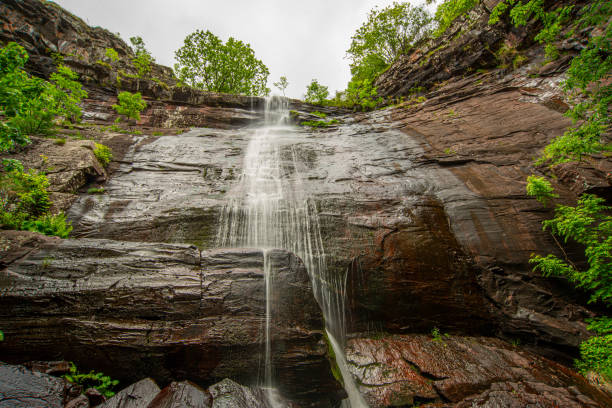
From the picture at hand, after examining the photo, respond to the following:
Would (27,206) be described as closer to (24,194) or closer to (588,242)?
(24,194)

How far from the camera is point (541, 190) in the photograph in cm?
543

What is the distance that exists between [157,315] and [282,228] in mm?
3352

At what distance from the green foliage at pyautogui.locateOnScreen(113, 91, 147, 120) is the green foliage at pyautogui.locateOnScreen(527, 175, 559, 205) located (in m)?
16.1

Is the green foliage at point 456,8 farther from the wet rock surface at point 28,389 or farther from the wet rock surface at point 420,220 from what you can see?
the wet rock surface at point 28,389

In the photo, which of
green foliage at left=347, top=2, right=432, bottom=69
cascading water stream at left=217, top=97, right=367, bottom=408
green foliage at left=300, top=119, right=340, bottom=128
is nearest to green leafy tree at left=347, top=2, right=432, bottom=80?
green foliage at left=347, top=2, right=432, bottom=69

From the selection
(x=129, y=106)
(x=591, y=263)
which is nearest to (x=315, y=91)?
(x=129, y=106)

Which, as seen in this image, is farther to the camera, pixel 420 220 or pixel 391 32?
pixel 391 32

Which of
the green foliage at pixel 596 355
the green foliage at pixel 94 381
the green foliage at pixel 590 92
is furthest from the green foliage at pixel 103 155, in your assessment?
the green foliage at pixel 596 355

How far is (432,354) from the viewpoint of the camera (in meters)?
4.73

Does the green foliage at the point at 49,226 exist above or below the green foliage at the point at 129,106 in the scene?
below

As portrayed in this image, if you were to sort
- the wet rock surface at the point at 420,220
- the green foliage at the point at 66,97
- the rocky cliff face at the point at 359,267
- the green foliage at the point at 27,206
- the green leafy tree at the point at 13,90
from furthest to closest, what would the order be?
the green foliage at the point at 66,97 → the wet rock surface at the point at 420,220 → the green foliage at the point at 27,206 → the green leafy tree at the point at 13,90 → the rocky cliff face at the point at 359,267

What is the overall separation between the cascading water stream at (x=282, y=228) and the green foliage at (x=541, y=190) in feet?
16.6

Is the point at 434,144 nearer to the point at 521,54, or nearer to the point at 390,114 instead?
the point at 390,114

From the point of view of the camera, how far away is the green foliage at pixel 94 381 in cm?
322
